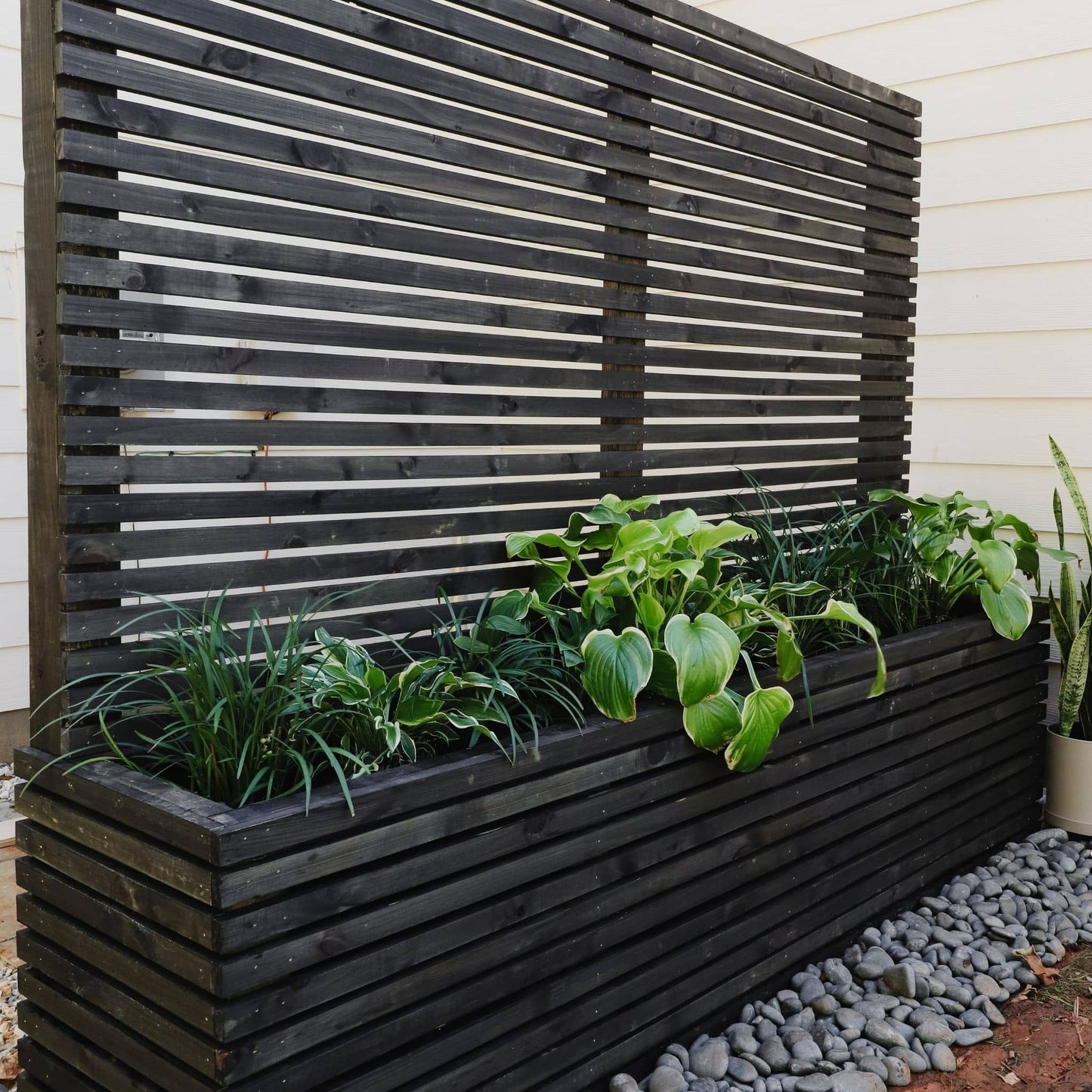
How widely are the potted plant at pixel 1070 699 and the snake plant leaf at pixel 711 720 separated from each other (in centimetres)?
161

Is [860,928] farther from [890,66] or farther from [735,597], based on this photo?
[890,66]

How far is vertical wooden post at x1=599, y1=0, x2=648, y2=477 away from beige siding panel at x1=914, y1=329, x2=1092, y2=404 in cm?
158

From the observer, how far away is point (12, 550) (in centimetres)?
349

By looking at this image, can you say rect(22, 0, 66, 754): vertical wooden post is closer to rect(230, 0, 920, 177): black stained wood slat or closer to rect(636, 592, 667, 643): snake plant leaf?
rect(230, 0, 920, 177): black stained wood slat

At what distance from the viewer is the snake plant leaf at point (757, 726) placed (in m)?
1.99

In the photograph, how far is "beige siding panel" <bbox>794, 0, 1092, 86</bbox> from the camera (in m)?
3.37

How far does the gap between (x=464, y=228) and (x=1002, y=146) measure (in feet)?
7.34

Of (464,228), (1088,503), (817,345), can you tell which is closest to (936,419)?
(1088,503)

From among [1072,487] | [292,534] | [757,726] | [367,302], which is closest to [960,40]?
[1072,487]

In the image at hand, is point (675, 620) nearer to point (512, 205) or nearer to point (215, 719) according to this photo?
point (215, 719)

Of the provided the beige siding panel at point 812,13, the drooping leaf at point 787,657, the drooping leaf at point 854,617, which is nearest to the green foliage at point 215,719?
the drooping leaf at point 787,657

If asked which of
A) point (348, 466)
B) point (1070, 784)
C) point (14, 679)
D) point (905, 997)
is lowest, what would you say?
point (905, 997)

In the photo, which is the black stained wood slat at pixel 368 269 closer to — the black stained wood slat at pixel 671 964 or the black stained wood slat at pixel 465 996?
the black stained wood slat at pixel 465 996

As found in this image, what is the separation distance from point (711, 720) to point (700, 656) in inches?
5.0
